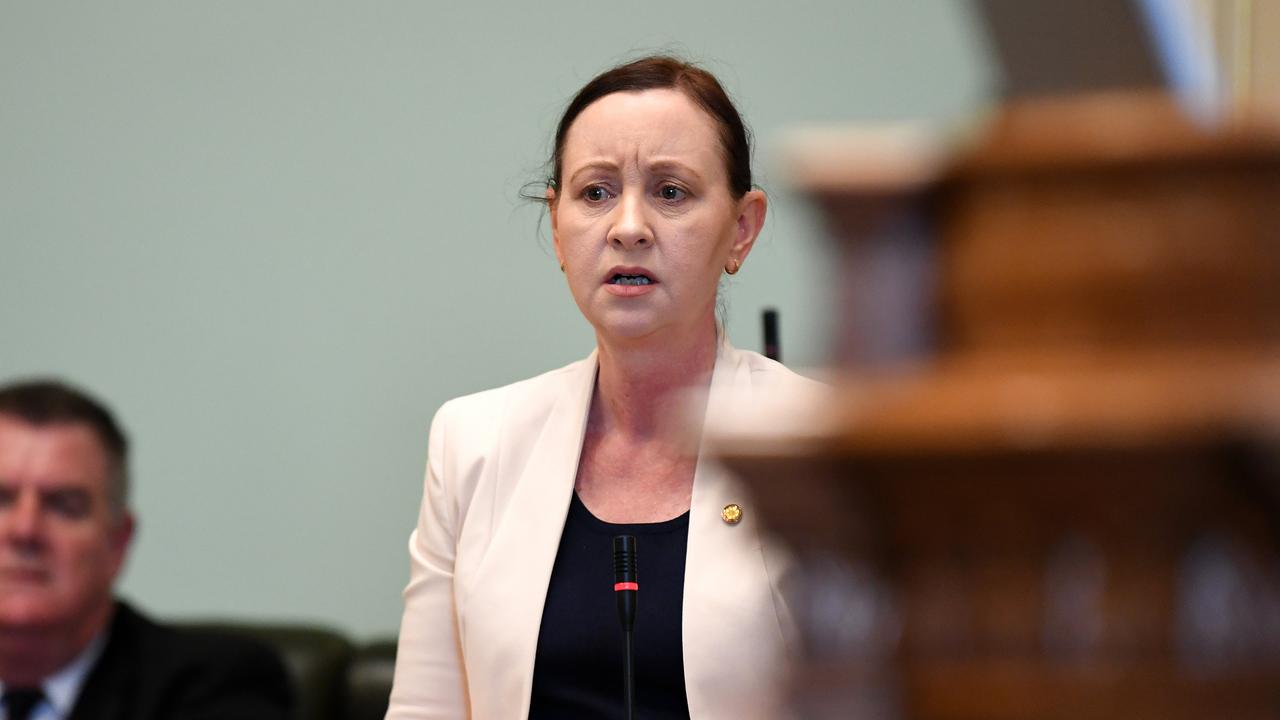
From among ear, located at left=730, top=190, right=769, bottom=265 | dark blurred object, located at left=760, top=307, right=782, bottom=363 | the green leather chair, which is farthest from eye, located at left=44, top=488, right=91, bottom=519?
the green leather chair

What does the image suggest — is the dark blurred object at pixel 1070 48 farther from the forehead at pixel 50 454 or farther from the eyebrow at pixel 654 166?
the eyebrow at pixel 654 166

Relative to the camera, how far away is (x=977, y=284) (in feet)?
1.78

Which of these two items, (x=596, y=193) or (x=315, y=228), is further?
(x=315, y=228)

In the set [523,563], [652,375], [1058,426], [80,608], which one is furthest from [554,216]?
[1058,426]

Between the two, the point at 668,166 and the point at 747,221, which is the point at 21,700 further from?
the point at 747,221

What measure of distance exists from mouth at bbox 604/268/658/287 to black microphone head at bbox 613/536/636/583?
1.57ft

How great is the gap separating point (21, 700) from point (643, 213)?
0.95 meters

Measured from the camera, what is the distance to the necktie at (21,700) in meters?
1.30

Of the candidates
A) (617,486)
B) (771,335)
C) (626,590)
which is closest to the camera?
(626,590)

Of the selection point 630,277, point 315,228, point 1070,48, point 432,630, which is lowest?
point 432,630

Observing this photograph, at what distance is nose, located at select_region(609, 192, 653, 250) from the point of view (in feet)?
6.02

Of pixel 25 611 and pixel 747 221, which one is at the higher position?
pixel 747 221

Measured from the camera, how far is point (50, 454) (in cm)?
132

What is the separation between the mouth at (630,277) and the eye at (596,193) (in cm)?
11
